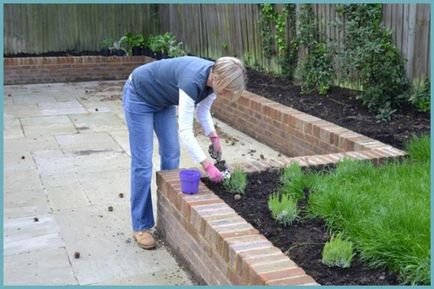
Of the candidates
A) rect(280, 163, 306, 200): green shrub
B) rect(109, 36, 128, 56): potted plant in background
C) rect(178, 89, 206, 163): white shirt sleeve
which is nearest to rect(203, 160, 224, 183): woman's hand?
rect(178, 89, 206, 163): white shirt sleeve

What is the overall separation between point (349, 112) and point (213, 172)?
3.17 meters

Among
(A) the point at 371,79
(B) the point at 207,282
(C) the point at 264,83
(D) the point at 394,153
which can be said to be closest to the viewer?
(B) the point at 207,282

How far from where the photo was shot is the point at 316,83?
7590 mm

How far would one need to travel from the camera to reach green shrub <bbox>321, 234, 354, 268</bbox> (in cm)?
288

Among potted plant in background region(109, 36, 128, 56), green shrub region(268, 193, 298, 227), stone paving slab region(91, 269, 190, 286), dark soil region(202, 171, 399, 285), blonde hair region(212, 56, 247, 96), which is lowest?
stone paving slab region(91, 269, 190, 286)

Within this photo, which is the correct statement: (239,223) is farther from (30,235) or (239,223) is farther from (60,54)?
(60,54)

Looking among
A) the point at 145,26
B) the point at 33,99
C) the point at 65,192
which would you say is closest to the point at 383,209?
the point at 65,192

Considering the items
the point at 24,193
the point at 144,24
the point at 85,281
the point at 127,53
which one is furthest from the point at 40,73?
the point at 85,281

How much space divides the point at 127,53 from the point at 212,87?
1003 centimetres

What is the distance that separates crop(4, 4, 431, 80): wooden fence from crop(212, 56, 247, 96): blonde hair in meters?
4.12

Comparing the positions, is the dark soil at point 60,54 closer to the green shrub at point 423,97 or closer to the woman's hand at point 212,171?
the green shrub at point 423,97

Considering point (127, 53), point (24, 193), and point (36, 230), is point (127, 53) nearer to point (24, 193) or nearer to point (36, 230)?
point (24, 193)

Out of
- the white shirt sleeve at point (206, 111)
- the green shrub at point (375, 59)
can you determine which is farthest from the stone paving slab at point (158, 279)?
the green shrub at point (375, 59)

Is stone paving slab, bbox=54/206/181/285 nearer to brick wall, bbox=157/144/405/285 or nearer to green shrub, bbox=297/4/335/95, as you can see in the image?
brick wall, bbox=157/144/405/285
